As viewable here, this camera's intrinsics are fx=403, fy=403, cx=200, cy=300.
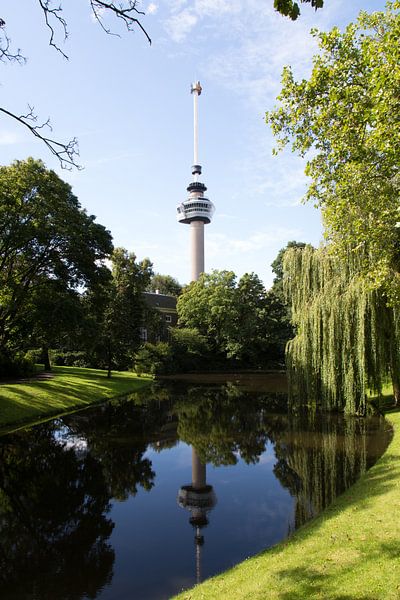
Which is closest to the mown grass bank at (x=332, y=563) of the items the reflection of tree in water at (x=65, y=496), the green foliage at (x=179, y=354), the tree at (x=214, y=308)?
the reflection of tree in water at (x=65, y=496)

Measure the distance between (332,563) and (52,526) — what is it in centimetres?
545

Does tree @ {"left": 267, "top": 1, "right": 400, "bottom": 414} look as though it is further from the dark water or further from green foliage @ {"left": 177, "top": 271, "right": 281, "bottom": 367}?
green foliage @ {"left": 177, "top": 271, "right": 281, "bottom": 367}

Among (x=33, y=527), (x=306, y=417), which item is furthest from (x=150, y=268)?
(x=33, y=527)

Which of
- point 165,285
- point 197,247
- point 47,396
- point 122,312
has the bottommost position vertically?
point 47,396

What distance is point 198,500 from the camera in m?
9.98

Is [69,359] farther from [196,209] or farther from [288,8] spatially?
[196,209]

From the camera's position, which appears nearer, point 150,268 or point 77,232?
point 77,232

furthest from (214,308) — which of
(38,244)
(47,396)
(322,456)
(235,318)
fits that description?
(322,456)

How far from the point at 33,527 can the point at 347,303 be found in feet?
45.6

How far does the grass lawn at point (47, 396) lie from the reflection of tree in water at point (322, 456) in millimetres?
11185

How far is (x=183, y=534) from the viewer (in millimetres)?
7984

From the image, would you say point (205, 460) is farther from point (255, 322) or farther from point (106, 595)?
point (255, 322)

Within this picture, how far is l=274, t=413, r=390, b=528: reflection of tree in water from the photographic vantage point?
31.5 feet

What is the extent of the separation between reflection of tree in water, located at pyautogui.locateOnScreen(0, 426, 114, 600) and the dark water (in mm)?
28
